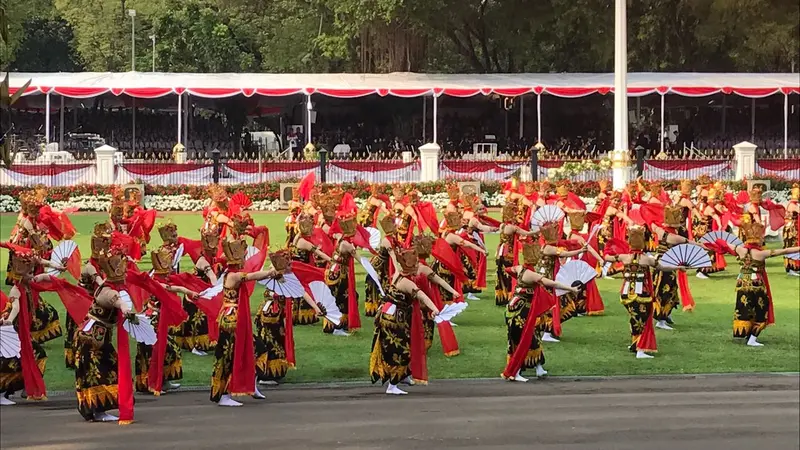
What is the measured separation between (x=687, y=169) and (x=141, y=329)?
2033 centimetres

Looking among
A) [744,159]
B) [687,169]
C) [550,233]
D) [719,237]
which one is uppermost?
[744,159]

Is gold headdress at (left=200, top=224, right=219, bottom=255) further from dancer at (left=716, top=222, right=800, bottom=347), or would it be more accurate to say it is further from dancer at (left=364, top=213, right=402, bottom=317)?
dancer at (left=716, top=222, right=800, bottom=347)

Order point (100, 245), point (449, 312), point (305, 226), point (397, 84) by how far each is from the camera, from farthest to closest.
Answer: point (397, 84) → point (305, 226) → point (449, 312) → point (100, 245)

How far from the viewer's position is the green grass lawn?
9.97 metres

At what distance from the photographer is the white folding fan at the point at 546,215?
12.2m

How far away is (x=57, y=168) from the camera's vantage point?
23.9 metres

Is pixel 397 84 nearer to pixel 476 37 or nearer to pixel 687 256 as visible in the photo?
pixel 476 37

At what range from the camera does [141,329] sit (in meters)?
7.78

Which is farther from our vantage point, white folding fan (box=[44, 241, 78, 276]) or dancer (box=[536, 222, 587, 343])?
dancer (box=[536, 222, 587, 343])

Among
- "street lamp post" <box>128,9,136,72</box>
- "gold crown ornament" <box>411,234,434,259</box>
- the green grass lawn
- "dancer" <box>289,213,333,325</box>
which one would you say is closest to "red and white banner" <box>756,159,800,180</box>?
the green grass lawn

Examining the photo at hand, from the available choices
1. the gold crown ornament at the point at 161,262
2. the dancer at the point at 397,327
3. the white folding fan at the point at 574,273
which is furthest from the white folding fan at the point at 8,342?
the white folding fan at the point at 574,273

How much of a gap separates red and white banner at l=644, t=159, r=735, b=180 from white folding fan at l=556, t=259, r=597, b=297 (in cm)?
1666

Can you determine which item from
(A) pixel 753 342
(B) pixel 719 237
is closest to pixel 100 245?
(B) pixel 719 237

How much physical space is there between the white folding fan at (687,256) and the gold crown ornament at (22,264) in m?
5.81
